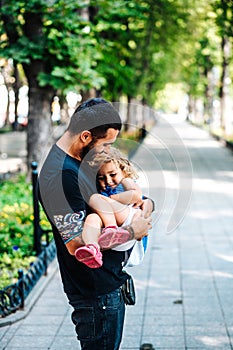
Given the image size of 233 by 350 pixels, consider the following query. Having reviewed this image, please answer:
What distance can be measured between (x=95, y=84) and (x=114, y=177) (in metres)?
9.46

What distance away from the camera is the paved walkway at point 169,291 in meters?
3.71

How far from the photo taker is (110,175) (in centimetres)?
307

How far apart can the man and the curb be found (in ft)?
9.07

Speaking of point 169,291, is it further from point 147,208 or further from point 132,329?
point 147,208

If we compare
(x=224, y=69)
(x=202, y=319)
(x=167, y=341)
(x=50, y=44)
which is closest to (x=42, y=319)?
(x=167, y=341)

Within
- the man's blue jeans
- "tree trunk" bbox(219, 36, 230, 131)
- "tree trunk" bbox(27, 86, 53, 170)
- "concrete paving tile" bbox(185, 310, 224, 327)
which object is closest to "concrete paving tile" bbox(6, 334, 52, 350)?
"concrete paving tile" bbox(185, 310, 224, 327)

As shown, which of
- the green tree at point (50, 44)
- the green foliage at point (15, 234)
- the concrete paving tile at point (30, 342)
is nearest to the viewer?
the concrete paving tile at point (30, 342)

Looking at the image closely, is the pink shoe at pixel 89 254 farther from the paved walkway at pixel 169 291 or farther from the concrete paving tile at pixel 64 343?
the concrete paving tile at pixel 64 343

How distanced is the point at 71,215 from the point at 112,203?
0.22 meters

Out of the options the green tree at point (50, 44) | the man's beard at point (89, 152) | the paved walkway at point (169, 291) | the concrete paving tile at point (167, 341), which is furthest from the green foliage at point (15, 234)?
the man's beard at point (89, 152)

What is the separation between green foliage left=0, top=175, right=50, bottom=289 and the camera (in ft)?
23.9

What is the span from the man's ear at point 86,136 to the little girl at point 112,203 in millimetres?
109

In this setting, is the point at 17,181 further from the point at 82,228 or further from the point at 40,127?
the point at 82,228

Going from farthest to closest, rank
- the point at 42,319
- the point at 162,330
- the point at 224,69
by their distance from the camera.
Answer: the point at 224,69 → the point at 42,319 → the point at 162,330
